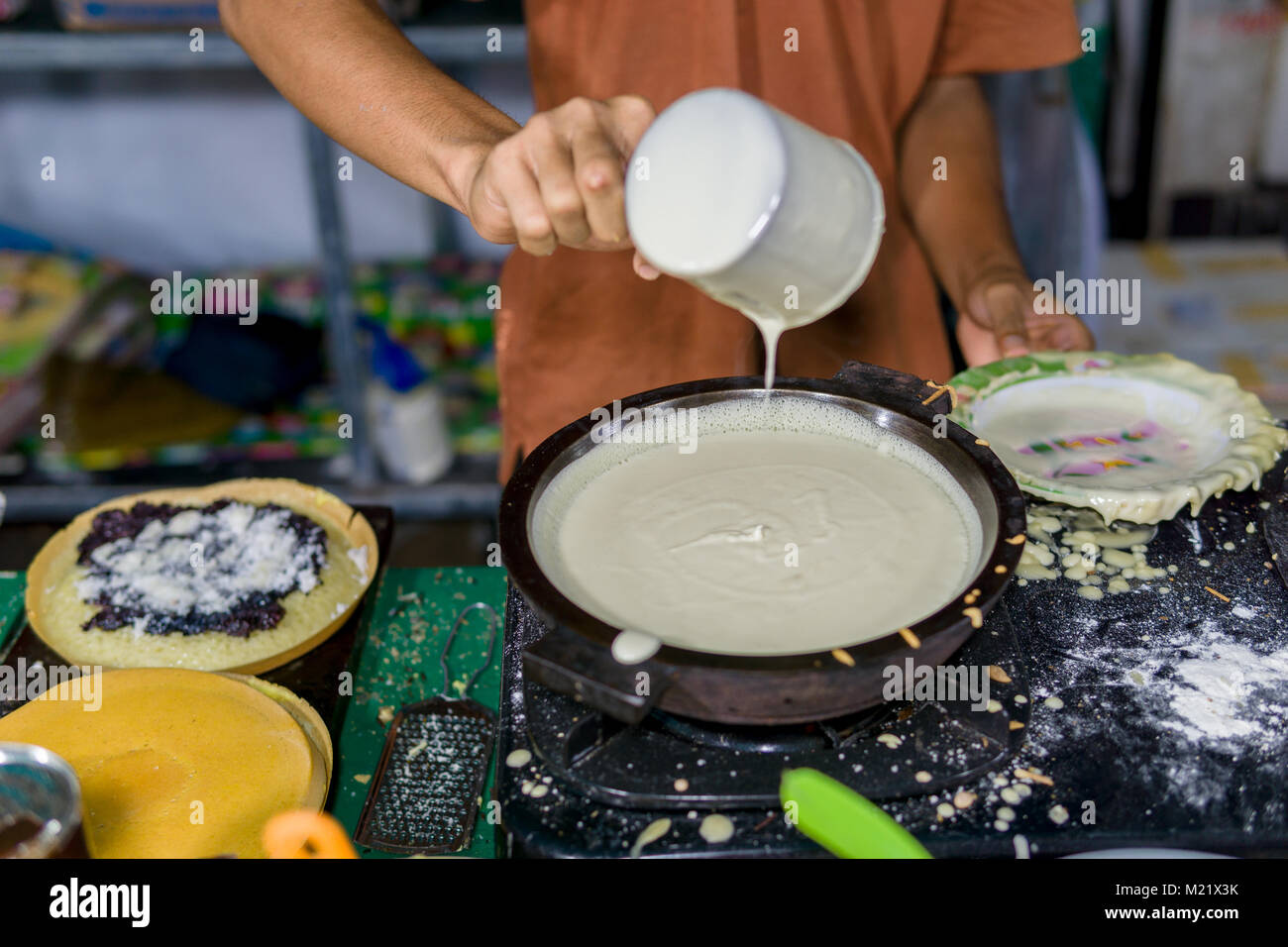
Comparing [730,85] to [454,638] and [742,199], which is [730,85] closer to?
[742,199]

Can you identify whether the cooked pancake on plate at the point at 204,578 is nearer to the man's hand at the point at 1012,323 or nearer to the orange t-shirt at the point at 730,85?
the orange t-shirt at the point at 730,85

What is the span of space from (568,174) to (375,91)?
51cm

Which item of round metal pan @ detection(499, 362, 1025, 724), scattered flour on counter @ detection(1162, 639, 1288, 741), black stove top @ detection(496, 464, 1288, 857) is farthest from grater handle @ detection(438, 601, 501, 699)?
scattered flour on counter @ detection(1162, 639, 1288, 741)

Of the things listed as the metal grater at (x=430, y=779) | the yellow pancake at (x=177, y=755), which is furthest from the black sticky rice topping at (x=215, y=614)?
the metal grater at (x=430, y=779)

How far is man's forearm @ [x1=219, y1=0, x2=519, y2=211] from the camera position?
1531 millimetres

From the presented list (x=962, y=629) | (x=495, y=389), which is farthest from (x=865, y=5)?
(x=495, y=389)

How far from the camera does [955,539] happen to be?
129 centimetres

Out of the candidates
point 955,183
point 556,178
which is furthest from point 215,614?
point 955,183

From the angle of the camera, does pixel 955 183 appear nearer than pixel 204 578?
No

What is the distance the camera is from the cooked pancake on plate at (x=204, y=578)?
1573mm

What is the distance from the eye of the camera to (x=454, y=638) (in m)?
1.64

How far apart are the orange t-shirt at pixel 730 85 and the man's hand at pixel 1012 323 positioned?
13cm

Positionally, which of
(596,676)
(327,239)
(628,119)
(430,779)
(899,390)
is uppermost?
(628,119)
